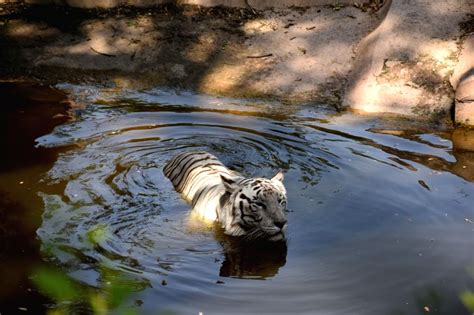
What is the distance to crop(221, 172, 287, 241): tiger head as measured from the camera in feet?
15.8

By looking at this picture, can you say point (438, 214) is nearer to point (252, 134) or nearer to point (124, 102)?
point (252, 134)

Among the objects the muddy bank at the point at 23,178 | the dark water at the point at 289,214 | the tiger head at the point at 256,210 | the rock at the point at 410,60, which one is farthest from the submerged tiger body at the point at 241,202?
the rock at the point at 410,60

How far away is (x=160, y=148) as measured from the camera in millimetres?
6949

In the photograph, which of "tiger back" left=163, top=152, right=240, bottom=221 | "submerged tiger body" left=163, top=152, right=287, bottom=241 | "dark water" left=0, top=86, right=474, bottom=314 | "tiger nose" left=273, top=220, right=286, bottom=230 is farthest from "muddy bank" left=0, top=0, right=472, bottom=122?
"tiger nose" left=273, top=220, right=286, bottom=230

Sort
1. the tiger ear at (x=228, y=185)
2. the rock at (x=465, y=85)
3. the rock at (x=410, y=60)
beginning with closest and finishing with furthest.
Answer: the tiger ear at (x=228, y=185)
the rock at (x=465, y=85)
the rock at (x=410, y=60)

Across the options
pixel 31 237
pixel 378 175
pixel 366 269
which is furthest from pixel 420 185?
pixel 31 237

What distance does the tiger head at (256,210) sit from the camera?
4.82 m

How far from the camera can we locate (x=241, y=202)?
501 cm

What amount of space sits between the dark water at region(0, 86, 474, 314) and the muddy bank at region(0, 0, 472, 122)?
63 cm

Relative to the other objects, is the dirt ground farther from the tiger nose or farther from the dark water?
the tiger nose

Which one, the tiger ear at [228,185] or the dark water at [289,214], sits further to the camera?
the tiger ear at [228,185]

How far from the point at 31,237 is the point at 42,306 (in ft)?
3.53

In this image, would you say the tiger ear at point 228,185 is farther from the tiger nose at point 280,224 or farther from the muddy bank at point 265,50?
the muddy bank at point 265,50

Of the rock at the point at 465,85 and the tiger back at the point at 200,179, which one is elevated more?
the rock at the point at 465,85
